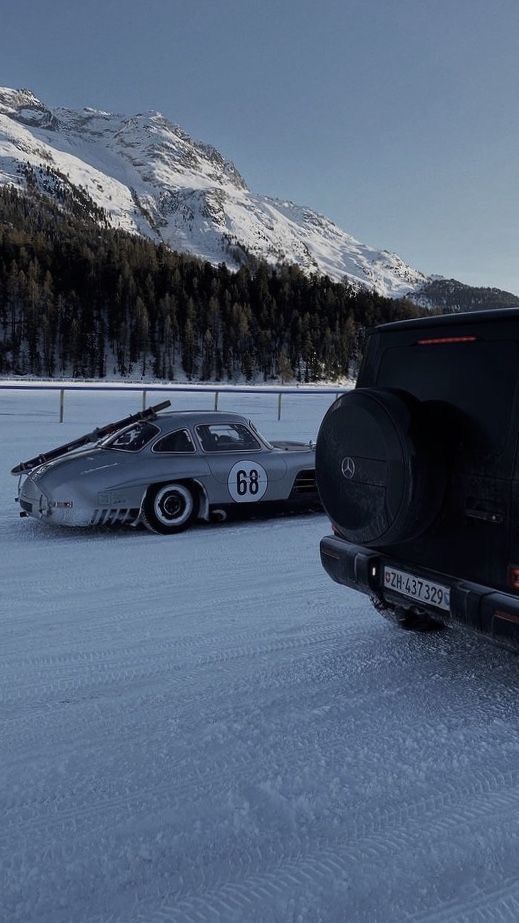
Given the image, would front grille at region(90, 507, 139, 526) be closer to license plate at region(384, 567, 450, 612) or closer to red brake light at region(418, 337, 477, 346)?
license plate at region(384, 567, 450, 612)

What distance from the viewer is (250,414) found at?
26.2 metres

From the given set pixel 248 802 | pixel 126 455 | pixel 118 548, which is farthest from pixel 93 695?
pixel 126 455

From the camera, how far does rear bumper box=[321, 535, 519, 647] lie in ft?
10.9

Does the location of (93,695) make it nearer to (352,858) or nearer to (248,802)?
(248,802)

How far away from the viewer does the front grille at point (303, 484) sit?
825 cm

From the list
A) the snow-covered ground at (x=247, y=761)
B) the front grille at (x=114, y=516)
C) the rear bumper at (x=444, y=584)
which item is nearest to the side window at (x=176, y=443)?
the front grille at (x=114, y=516)

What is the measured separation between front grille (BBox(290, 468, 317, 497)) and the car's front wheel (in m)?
1.32

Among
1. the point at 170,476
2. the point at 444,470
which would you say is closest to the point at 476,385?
the point at 444,470

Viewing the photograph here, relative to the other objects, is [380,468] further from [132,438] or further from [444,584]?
[132,438]

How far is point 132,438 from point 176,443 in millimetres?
550

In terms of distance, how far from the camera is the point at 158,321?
10525 centimetres

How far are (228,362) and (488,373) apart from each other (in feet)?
333

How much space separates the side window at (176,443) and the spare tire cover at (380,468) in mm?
3969

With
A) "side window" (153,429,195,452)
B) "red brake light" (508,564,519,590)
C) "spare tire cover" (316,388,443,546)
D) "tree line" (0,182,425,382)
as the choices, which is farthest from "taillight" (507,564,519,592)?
"tree line" (0,182,425,382)
